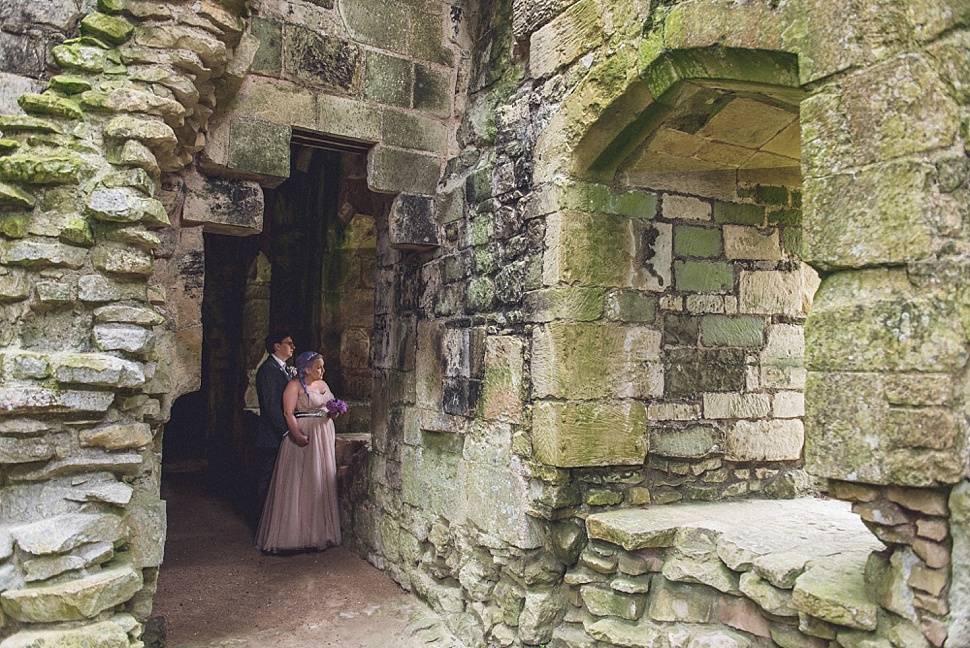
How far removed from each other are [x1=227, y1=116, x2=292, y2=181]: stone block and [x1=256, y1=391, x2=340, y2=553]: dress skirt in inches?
79.5

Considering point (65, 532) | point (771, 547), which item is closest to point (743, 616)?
point (771, 547)

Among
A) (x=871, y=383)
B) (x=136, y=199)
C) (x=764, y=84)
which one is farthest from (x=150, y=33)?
(x=871, y=383)

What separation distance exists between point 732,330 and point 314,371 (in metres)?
3.21

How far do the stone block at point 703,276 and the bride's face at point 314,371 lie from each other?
305cm

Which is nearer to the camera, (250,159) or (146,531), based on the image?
(146,531)

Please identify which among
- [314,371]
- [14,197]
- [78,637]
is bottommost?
[78,637]

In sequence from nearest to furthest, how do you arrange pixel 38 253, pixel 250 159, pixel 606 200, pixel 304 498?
pixel 38 253, pixel 606 200, pixel 250 159, pixel 304 498

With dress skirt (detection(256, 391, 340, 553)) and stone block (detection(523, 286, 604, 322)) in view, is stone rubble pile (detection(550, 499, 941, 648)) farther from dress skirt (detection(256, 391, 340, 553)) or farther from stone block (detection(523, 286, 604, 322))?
dress skirt (detection(256, 391, 340, 553))

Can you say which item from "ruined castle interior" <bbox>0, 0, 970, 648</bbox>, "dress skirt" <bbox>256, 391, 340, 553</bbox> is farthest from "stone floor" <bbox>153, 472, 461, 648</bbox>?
"ruined castle interior" <bbox>0, 0, 970, 648</bbox>

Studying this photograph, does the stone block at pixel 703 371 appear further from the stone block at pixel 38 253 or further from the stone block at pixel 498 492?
the stone block at pixel 38 253

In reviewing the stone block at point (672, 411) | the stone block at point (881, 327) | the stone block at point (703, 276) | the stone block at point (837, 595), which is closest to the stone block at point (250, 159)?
the stone block at point (703, 276)

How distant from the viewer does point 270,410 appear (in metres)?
5.55

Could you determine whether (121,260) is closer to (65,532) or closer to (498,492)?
(65,532)

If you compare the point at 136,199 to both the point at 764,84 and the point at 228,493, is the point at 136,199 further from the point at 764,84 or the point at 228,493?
the point at 228,493
